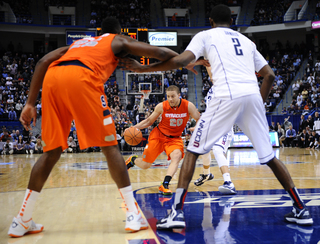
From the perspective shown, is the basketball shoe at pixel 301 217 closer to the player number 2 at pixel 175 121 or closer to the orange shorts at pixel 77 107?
the orange shorts at pixel 77 107

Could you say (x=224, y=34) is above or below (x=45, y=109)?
above

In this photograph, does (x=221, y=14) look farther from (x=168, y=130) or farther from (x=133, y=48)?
(x=168, y=130)

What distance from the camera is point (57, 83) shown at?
2.81 meters

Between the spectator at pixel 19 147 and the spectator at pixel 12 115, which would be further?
the spectator at pixel 12 115

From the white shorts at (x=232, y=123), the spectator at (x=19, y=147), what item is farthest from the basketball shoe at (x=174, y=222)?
the spectator at (x=19, y=147)

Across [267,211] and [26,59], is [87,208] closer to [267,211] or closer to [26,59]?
[267,211]

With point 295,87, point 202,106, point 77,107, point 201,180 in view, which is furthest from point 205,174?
point 295,87

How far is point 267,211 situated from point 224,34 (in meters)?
1.95

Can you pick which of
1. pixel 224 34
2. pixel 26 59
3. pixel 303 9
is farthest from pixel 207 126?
pixel 303 9

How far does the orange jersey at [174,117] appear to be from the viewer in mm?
5473

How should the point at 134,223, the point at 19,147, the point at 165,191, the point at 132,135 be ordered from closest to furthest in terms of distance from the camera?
the point at 134,223 < the point at 165,191 < the point at 132,135 < the point at 19,147

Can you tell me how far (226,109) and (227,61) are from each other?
0.47 metres

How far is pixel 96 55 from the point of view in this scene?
9.68ft

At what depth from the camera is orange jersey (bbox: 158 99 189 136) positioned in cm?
547
